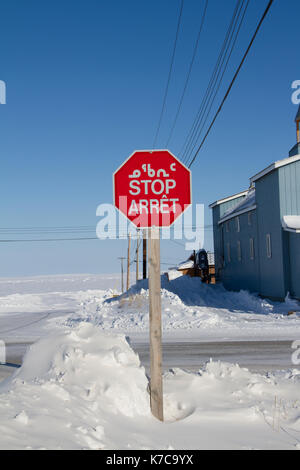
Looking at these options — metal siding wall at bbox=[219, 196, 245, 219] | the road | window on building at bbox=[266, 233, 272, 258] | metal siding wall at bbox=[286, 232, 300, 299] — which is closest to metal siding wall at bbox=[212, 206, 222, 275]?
metal siding wall at bbox=[219, 196, 245, 219]

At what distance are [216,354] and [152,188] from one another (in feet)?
23.4

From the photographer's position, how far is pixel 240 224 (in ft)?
→ 99.3

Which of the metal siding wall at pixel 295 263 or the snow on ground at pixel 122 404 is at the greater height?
the metal siding wall at pixel 295 263

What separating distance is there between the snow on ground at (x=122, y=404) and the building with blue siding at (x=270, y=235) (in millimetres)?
15872

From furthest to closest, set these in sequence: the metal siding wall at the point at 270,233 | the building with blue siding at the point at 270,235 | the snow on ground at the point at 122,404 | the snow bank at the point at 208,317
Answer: the metal siding wall at the point at 270,233, the building with blue siding at the point at 270,235, the snow bank at the point at 208,317, the snow on ground at the point at 122,404

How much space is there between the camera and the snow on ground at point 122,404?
14.3 feet

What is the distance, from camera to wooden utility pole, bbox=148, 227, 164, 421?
541cm

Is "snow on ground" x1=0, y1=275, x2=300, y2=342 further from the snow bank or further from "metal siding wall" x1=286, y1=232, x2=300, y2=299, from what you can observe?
"metal siding wall" x1=286, y1=232, x2=300, y2=299

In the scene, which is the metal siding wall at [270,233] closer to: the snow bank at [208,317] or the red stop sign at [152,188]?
the snow bank at [208,317]


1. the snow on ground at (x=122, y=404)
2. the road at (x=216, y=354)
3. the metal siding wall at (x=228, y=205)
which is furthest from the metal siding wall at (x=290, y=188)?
the snow on ground at (x=122, y=404)

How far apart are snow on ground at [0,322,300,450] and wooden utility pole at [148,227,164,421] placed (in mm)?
169

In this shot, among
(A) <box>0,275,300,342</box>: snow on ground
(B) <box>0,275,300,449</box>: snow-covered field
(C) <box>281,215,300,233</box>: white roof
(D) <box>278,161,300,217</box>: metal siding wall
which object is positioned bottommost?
(A) <box>0,275,300,342</box>: snow on ground

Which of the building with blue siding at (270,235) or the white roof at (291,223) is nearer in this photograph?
the white roof at (291,223)
